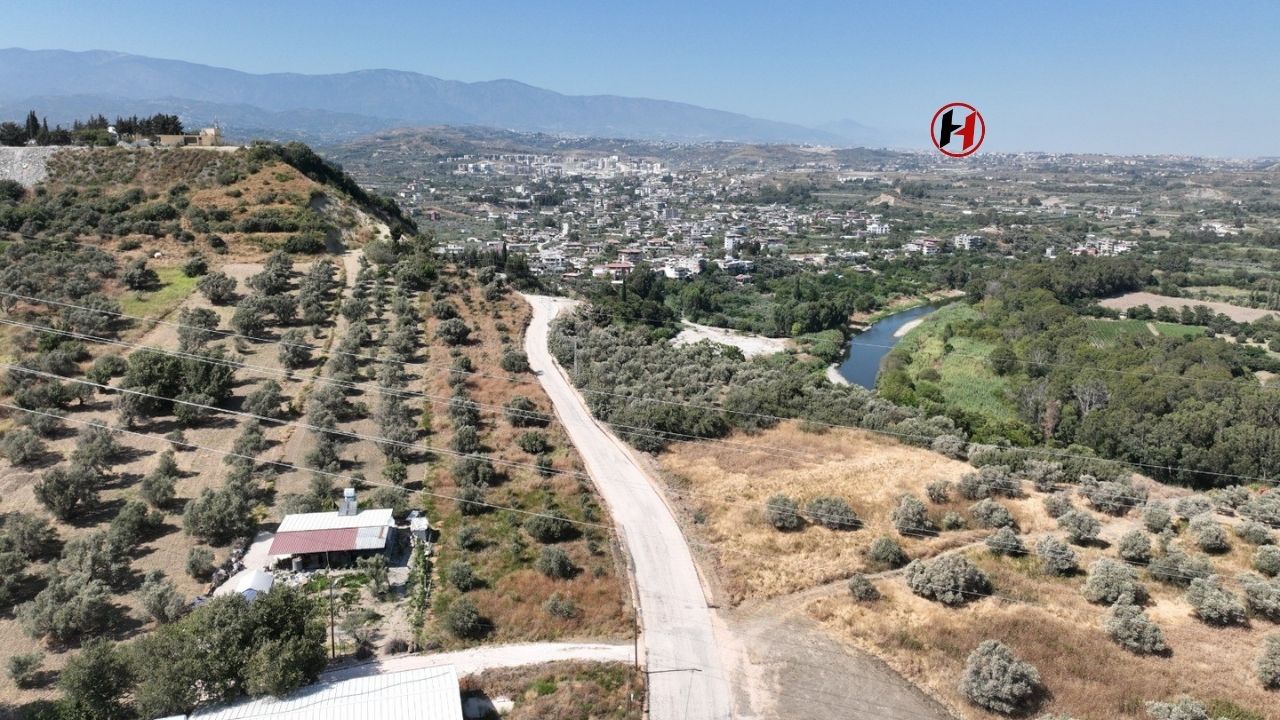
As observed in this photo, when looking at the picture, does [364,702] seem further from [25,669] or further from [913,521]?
[913,521]

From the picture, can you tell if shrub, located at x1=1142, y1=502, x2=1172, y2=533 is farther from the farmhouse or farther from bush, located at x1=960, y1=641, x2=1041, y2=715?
the farmhouse

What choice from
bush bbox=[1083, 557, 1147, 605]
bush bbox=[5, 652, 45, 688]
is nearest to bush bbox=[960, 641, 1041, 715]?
bush bbox=[1083, 557, 1147, 605]

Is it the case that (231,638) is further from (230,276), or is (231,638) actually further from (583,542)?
(230,276)

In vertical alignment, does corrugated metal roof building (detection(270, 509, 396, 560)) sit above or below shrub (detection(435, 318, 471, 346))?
below

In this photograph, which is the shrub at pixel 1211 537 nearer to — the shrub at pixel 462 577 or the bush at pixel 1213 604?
the bush at pixel 1213 604

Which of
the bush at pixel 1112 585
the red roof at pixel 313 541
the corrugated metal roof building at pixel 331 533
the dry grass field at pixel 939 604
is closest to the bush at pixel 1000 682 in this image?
the dry grass field at pixel 939 604

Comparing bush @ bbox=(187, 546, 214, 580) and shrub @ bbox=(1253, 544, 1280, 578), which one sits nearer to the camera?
bush @ bbox=(187, 546, 214, 580)

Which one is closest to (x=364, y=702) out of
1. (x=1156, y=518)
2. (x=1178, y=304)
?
(x=1156, y=518)

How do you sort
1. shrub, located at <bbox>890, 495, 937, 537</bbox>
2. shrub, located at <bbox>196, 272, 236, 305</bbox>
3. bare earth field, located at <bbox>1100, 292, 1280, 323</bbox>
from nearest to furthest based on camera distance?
shrub, located at <bbox>890, 495, 937, 537</bbox> → shrub, located at <bbox>196, 272, 236, 305</bbox> → bare earth field, located at <bbox>1100, 292, 1280, 323</bbox>

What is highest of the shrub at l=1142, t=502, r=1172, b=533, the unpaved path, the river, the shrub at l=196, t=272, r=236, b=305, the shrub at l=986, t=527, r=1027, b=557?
the shrub at l=196, t=272, r=236, b=305
